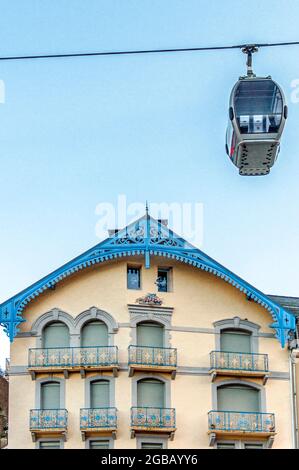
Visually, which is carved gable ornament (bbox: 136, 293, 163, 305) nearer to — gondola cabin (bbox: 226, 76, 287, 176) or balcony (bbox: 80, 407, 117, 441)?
balcony (bbox: 80, 407, 117, 441)

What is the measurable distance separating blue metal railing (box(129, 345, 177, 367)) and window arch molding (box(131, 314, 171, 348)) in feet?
1.10

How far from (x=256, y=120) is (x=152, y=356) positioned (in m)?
17.3

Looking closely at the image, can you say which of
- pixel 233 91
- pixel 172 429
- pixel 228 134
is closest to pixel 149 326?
pixel 172 429

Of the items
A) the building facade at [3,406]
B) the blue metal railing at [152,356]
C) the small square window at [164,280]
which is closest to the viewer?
the blue metal railing at [152,356]

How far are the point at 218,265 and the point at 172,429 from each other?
593cm

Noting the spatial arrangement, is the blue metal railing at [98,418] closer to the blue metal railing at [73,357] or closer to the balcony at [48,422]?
the balcony at [48,422]

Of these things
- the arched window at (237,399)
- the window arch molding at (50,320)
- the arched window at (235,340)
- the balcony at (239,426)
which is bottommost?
the balcony at (239,426)

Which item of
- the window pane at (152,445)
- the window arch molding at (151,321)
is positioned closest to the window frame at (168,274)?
the window arch molding at (151,321)

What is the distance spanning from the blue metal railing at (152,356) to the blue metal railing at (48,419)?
112 inches

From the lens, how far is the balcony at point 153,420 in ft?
113

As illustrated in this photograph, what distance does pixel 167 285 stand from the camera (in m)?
37.0

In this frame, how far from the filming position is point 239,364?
3600cm

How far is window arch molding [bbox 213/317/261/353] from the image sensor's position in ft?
120
